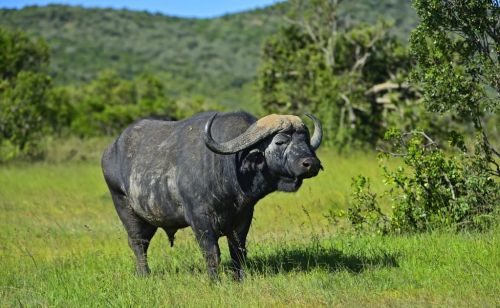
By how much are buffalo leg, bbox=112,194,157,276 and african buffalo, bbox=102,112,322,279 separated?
105mm

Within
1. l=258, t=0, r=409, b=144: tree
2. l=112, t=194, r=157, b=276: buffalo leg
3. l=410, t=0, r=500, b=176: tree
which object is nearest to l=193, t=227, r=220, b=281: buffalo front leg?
l=112, t=194, r=157, b=276: buffalo leg

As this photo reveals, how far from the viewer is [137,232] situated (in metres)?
8.94

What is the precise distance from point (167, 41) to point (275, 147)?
326 feet

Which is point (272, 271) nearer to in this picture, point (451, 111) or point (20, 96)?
point (451, 111)

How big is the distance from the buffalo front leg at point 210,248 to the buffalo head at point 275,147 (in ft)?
2.58

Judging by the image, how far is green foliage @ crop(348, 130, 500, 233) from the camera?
381 inches

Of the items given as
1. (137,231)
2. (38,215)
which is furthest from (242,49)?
(137,231)

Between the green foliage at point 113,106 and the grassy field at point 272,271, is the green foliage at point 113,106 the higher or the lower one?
the lower one

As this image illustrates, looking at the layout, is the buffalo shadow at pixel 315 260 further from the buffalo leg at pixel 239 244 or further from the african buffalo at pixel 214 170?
the african buffalo at pixel 214 170

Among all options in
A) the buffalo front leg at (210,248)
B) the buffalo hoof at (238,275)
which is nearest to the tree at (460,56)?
the buffalo hoof at (238,275)

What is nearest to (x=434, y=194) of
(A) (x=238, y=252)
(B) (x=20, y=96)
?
(A) (x=238, y=252)

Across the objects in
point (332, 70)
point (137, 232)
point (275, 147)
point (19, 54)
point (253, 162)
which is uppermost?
point (19, 54)

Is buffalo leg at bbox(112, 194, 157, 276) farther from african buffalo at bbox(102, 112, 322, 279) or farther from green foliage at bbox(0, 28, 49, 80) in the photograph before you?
green foliage at bbox(0, 28, 49, 80)

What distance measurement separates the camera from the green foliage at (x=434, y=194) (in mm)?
9688
